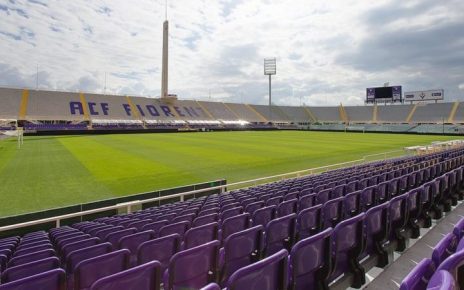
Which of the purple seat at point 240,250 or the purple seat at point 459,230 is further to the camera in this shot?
the purple seat at point 240,250

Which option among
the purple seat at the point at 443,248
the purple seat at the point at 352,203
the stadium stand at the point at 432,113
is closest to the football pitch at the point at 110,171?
the purple seat at the point at 352,203

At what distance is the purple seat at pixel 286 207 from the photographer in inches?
230

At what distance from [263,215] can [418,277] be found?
3498mm

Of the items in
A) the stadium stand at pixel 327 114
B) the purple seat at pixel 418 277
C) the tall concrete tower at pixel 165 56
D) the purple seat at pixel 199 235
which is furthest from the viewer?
the stadium stand at pixel 327 114

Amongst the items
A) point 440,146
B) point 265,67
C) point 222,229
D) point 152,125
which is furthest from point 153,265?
point 265,67

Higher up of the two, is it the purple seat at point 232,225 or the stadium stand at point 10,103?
the stadium stand at point 10,103

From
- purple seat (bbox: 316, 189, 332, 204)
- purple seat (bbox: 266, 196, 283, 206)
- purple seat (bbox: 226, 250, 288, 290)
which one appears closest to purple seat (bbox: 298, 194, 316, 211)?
purple seat (bbox: 316, 189, 332, 204)

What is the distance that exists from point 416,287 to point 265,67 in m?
97.0

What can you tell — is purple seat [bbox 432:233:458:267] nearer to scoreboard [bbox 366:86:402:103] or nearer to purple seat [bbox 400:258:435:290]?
purple seat [bbox 400:258:435:290]

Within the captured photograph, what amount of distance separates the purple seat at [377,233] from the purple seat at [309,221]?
2.60ft

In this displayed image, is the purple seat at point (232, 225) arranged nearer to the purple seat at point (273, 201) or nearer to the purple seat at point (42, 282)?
the purple seat at point (273, 201)

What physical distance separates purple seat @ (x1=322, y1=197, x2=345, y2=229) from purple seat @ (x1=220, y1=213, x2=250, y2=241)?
128 centimetres

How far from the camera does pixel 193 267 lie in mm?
3061

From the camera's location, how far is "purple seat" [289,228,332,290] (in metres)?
2.95
